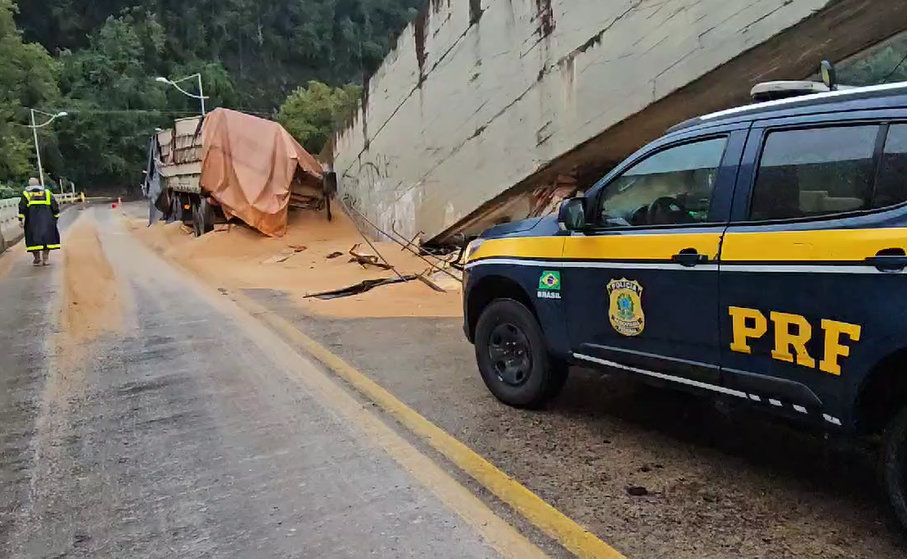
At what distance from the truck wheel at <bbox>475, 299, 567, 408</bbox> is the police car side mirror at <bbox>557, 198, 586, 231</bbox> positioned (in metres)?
0.75

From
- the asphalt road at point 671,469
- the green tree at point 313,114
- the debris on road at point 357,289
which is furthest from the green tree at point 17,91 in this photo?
the asphalt road at point 671,469

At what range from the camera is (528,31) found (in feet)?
31.3

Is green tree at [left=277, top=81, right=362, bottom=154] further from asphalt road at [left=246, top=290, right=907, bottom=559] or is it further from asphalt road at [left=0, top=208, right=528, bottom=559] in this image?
asphalt road at [left=246, top=290, right=907, bottom=559]

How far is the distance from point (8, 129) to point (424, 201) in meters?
49.1

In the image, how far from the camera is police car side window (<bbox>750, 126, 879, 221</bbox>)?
3.06m

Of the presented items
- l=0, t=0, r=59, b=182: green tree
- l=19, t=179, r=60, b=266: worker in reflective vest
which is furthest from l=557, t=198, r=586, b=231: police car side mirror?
l=0, t=0, r=59, b=182: green tree

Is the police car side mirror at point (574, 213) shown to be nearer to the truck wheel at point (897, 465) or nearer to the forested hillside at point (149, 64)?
the truck wheel at point (897, 465)

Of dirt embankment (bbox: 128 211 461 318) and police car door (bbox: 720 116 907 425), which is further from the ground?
police car door (bbox: 720 116 907 425)

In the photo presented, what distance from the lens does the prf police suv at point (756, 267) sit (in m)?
2.92

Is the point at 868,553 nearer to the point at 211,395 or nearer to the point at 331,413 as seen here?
the point at 331,413

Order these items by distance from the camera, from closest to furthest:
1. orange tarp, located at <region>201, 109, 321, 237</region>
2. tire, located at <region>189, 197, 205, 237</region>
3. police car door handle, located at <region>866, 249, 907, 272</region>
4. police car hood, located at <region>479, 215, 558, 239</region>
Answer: police car door handle, located at <region>866, 249, 907, 272</region> → police car hood, located at <region>479, 215, 558, 239</region> → orange tarp, located at <region>201, 109, 321, 237</region> → tire, located at <region>189, 197, 205, 237</region>

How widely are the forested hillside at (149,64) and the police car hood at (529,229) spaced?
4626cm

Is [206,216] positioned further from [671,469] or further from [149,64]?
[149,64]

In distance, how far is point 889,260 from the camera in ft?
9.13
